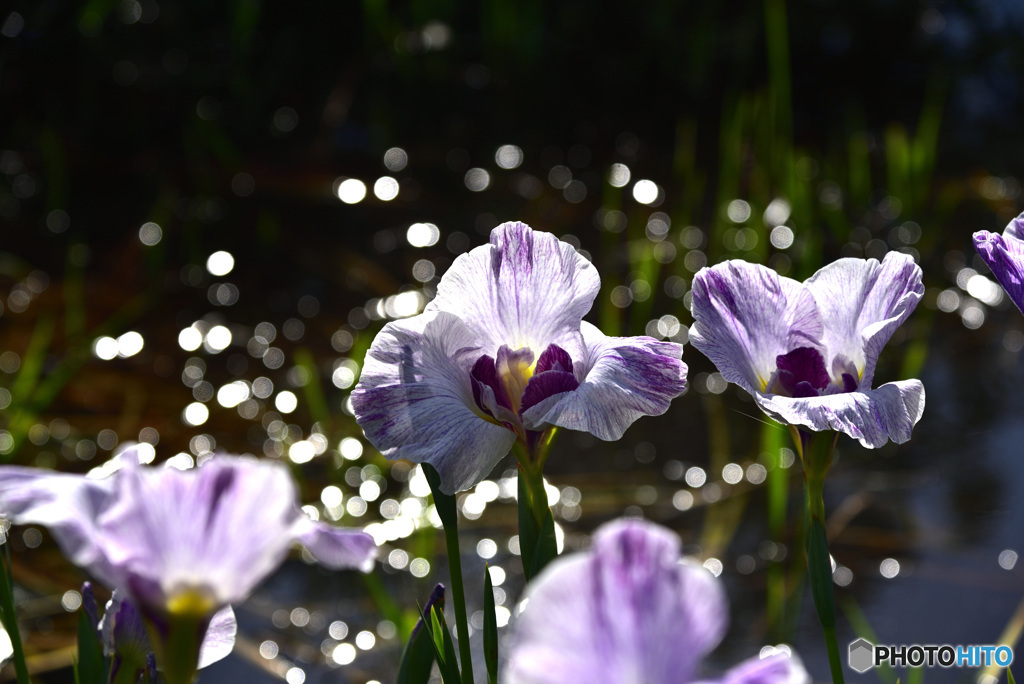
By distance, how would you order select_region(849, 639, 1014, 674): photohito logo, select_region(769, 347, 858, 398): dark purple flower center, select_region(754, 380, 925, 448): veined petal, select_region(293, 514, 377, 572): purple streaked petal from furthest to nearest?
select_region(849, 639, 1014, 674): photohito logo, select_region(769, 347, 858, 398): dark purple flower center, select_region(754, 380, 925, 448): veined petal, select_region(293, 514, 377, 572): purple streaked petal

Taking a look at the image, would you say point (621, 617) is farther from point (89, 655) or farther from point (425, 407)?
point (89, 655)

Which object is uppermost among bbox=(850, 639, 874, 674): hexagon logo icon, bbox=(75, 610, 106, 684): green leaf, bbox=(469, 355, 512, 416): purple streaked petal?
bbox=(469, 355, 512, 416): purple streaked petal

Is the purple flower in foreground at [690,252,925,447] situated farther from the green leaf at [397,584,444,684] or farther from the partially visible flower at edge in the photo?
the partially visible flower at edge

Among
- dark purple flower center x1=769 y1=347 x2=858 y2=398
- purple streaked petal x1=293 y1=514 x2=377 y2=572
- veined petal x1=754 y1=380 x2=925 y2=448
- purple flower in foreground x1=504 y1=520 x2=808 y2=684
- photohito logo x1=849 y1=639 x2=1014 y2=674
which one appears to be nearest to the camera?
purple flower in foreground x1=504 y1=520 x2=808 y2=684

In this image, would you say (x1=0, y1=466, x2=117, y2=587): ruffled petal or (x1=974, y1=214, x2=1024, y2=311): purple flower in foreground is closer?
(x1=0, y1=466, x2=117, y2=587): ruffled petal

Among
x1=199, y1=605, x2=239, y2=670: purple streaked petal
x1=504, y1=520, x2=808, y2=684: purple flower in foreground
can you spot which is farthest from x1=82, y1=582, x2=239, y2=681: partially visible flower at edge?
x1=504, y1=520, x2=808, y2=684: purple flower in foreground

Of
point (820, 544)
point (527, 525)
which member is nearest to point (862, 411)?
point (820, 544)
